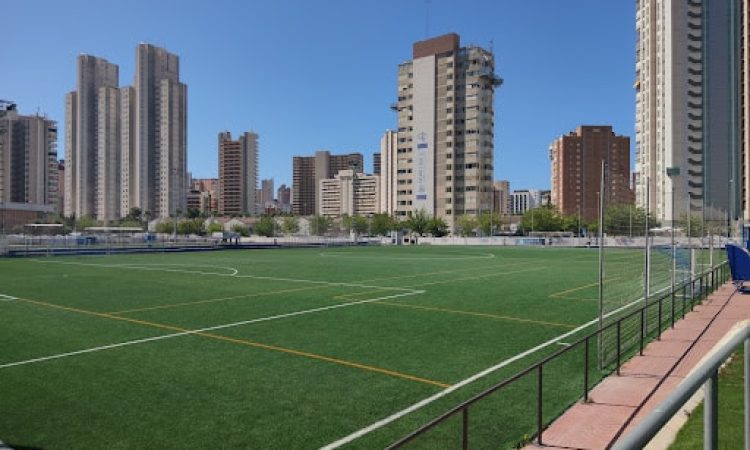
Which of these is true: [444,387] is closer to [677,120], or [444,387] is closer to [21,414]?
[21,414]

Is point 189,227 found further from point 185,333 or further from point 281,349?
point 281,349

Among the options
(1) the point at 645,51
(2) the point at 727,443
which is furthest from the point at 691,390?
(1) the point at 645,51

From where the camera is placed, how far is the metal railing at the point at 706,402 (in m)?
2.32

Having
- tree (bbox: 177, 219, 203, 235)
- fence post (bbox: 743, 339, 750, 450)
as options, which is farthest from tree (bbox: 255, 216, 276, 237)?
fence post (bbox: 743, 339, 750, 450)

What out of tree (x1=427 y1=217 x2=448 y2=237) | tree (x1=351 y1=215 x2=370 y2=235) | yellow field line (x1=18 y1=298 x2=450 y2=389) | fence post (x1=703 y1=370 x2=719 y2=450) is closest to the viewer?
fence post (x1=703 y1=370 x2=719 y2=450)

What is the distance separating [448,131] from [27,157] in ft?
440

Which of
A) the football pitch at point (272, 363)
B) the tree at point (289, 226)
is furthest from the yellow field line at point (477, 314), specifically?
the tree at point (289, 226)

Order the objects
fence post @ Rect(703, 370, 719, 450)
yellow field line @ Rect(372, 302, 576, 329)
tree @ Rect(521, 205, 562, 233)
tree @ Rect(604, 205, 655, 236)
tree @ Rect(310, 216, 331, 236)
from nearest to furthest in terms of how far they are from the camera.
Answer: fence post @ Rect(703, 370, 719, 450) → yellow field line @ Rect(372, 302, 576, 329) → tree @ Rect(604, 205, 655, 236) → tree @ Rect(521, 205, 562, 233) → tree @ Rect(310, 216, 331, 236)

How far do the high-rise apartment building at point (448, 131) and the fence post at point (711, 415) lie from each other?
156 meters

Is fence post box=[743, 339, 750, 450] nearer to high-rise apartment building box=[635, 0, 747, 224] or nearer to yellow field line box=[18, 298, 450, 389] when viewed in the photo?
yellow field line box=[18, 298, 450, 389]

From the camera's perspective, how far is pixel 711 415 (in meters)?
2.74

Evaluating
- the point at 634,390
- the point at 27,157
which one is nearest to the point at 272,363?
the point at 634,390

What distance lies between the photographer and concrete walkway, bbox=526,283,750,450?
25.3 ft

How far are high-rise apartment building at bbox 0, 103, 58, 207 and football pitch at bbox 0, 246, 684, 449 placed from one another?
190801 mm
